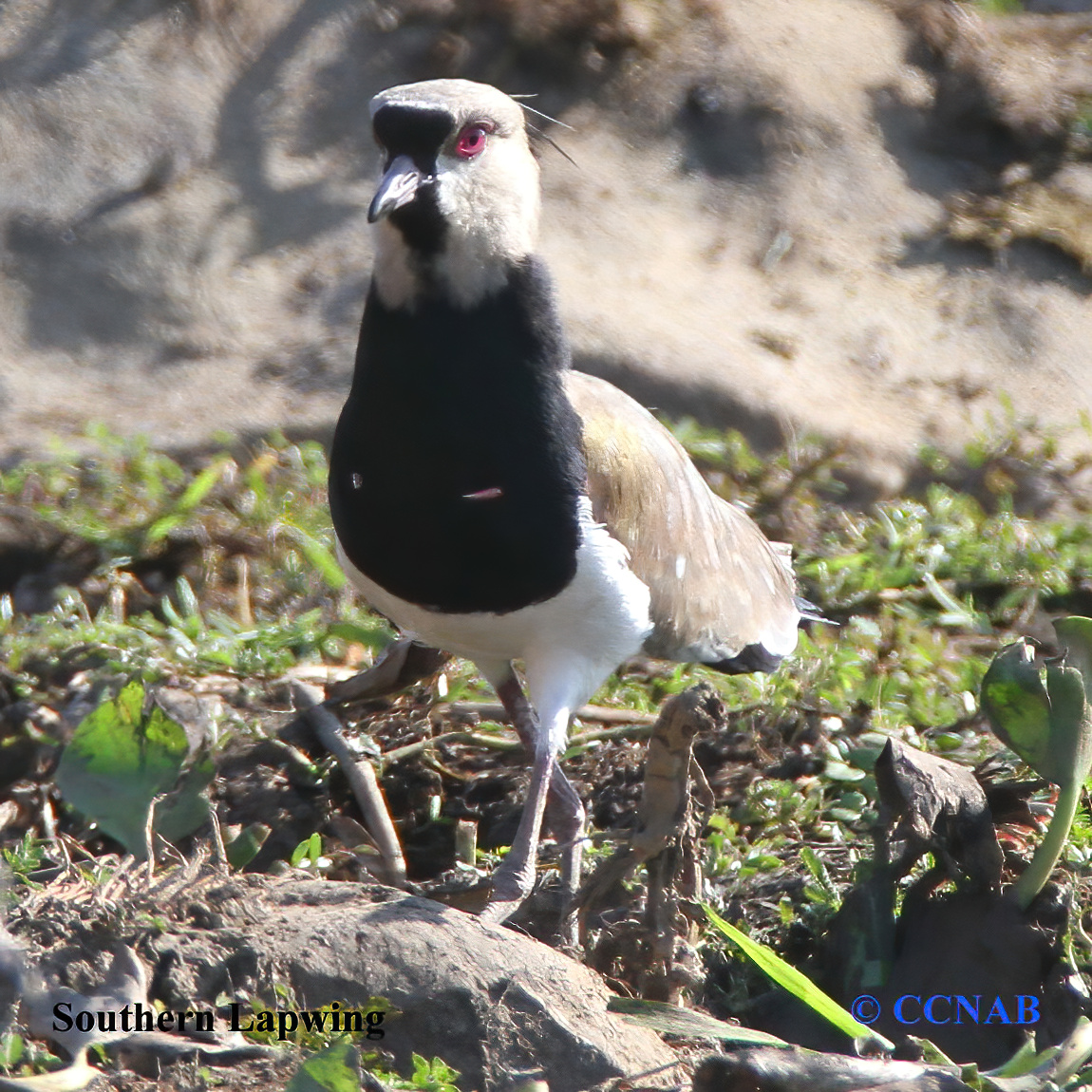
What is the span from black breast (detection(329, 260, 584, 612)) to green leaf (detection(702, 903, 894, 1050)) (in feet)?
2.77

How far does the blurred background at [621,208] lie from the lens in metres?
5.65

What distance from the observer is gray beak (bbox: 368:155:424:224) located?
270 centimetres

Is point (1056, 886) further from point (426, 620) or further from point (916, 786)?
point (426, 620)

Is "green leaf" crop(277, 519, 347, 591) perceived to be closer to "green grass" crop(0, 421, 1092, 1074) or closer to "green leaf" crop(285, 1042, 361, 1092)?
"green grass" crop(0, 421, 1092, 1074)

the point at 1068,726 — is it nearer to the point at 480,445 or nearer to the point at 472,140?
the point at 480,445

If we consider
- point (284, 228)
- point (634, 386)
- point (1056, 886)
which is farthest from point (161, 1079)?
point (284, 228)

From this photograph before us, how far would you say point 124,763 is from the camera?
2.71 meters

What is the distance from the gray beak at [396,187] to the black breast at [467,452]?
25 centimetres

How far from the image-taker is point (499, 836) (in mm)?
3596

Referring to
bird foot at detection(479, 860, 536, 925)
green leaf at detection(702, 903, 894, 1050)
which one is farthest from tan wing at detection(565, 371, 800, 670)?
green leaf at detection(702, 903, 894, 1050)

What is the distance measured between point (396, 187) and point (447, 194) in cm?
14

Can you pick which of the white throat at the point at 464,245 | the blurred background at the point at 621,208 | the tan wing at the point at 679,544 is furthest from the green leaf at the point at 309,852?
the blurred background at the point at 621,208

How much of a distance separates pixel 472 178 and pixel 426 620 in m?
0.94

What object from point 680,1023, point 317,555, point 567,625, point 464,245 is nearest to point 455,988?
point 680,1023
